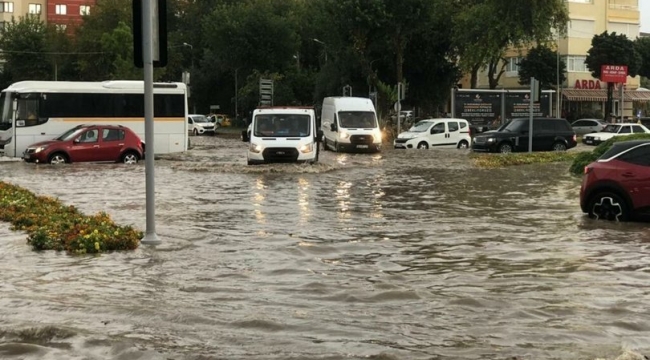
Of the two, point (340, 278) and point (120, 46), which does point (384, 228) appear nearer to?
point (340, 278)

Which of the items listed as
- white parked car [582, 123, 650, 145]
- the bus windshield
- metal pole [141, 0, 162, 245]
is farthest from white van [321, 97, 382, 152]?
metal pole [141, 0, 162, 245]

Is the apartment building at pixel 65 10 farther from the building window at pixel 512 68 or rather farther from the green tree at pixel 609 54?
the green tree at pixel 609 54

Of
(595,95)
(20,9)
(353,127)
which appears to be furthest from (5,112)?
(20,9)

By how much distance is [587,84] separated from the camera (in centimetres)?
7062

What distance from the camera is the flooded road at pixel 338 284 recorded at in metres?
6.70

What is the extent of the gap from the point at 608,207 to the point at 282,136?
13625 millimetres

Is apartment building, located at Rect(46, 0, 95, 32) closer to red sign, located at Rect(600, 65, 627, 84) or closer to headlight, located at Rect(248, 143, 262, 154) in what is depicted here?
red sign, located at Rect(600, 65, 627, 84)

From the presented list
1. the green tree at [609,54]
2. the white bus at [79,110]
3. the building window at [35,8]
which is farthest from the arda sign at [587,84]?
the building window at [35,8]

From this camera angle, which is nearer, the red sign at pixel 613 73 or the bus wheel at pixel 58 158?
the bus wheel at pixel 58 158

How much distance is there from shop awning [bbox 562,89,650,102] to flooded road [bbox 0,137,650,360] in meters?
53.1

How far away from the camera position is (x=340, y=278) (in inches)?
372

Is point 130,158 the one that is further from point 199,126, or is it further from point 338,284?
point 199,126

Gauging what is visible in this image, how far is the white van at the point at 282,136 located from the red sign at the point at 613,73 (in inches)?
1643

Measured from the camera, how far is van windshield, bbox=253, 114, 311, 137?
2666 cm
